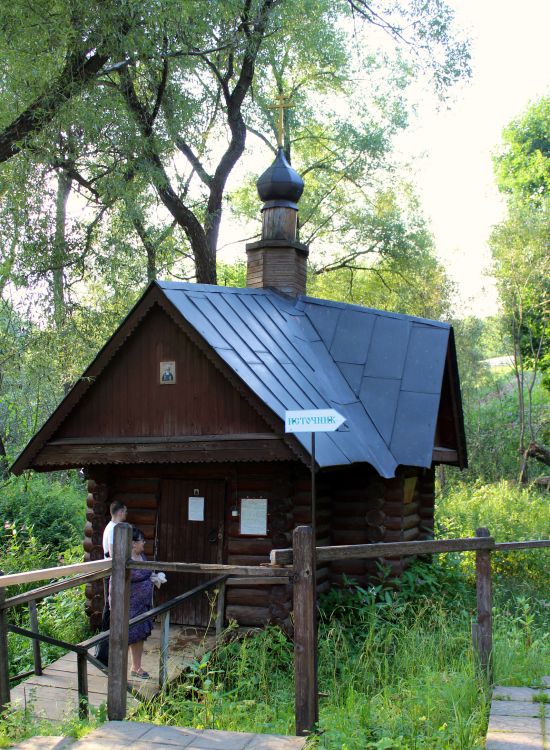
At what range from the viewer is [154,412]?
1055cm

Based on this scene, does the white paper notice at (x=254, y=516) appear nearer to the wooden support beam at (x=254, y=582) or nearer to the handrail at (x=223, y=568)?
the wooden support beam at (x=254, y=582)

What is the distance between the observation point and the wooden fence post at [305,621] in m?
5.17

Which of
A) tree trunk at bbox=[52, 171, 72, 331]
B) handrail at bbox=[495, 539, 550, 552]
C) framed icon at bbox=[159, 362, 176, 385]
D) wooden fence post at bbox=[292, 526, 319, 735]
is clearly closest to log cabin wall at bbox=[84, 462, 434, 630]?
framed icon at bbox=[159, 362, 176, 385]

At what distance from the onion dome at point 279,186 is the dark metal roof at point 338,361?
6.03ft

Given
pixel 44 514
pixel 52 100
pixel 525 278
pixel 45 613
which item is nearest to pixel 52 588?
pixel 45 613

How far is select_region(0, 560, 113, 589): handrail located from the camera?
584cm

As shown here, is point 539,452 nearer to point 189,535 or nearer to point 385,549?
point 189,535

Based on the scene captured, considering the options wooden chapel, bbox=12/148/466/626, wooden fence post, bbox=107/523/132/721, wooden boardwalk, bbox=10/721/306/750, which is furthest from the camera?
wooden chapel, bbox=12/148/466/626

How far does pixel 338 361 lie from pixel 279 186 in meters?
3.47

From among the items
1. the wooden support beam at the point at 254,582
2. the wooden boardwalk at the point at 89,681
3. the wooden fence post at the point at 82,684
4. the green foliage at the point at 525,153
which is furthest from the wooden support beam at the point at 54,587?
the green foliage at the point at 525,153

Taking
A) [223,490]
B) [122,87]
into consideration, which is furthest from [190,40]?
[223,490]

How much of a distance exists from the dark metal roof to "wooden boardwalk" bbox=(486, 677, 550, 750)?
12.6ft

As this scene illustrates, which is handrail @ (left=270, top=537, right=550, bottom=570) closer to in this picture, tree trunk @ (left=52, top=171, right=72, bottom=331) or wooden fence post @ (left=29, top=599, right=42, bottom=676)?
wooden fence post @ (left=29, top=599, right=42, bottom=676)

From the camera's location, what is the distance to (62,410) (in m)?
11.0
